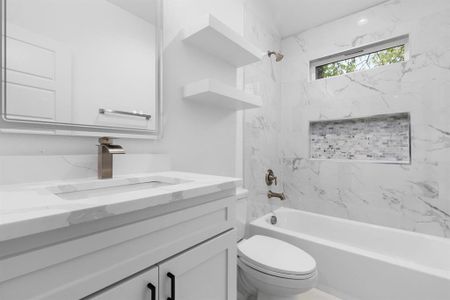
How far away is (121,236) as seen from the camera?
56 cm

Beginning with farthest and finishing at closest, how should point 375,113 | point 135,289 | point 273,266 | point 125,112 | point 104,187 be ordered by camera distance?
1. point 375,113
2. point 273,266
3. point 125,112
4. point 104,187
5. point 135,289

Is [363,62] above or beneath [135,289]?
above

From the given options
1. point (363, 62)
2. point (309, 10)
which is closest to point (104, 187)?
point (309, 10)

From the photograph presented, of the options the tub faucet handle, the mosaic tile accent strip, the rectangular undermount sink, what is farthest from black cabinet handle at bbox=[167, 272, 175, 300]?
the mosaic tile accent strip

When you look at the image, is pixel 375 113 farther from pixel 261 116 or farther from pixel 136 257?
pixel 136 257

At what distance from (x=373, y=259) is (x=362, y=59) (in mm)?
1889

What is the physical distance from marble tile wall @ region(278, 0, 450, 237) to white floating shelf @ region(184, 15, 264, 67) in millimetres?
651

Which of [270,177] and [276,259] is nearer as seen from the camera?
[276,259]

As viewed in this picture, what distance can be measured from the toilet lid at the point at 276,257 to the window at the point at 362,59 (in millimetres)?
1872

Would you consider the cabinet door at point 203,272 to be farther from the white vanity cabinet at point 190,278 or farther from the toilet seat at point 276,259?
the toilet seat at point 276,259

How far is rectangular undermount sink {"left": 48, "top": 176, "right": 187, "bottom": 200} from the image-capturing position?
797 mm

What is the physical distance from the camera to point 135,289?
59cm

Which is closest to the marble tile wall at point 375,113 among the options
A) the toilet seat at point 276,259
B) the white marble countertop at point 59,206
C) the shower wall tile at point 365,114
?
the shower wall tile at point 365,114

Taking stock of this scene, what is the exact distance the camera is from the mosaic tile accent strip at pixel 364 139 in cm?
201
